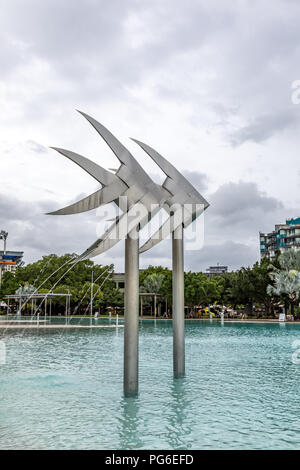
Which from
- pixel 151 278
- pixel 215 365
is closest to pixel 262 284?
pixel 151 278

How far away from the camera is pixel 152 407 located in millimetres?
8406

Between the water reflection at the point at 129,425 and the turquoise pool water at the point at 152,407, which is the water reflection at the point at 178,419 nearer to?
the turquoise pool water at the point at 152,407

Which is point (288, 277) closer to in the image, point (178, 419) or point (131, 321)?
point (131, 321)

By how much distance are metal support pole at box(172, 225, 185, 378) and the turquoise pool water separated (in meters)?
0.82

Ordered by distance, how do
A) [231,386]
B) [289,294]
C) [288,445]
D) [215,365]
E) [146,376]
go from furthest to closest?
[289,294] → [215,365] → [146,376] → [231,386] → [288,445]

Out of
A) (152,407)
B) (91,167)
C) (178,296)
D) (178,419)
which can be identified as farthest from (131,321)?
(91,167)

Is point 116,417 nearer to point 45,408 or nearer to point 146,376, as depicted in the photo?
point 45,408

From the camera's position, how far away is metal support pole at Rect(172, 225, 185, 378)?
10.9m

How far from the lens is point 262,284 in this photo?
186ft

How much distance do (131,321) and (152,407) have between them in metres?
1.72

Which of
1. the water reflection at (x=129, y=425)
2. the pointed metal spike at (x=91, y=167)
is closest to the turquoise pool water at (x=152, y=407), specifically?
the water reflection at (x=129, y=425)

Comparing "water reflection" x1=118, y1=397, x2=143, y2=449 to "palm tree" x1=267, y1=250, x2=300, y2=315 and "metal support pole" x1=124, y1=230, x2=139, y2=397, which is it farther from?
"palm tree" x1=267, y1=250, x2=300, y2=315
